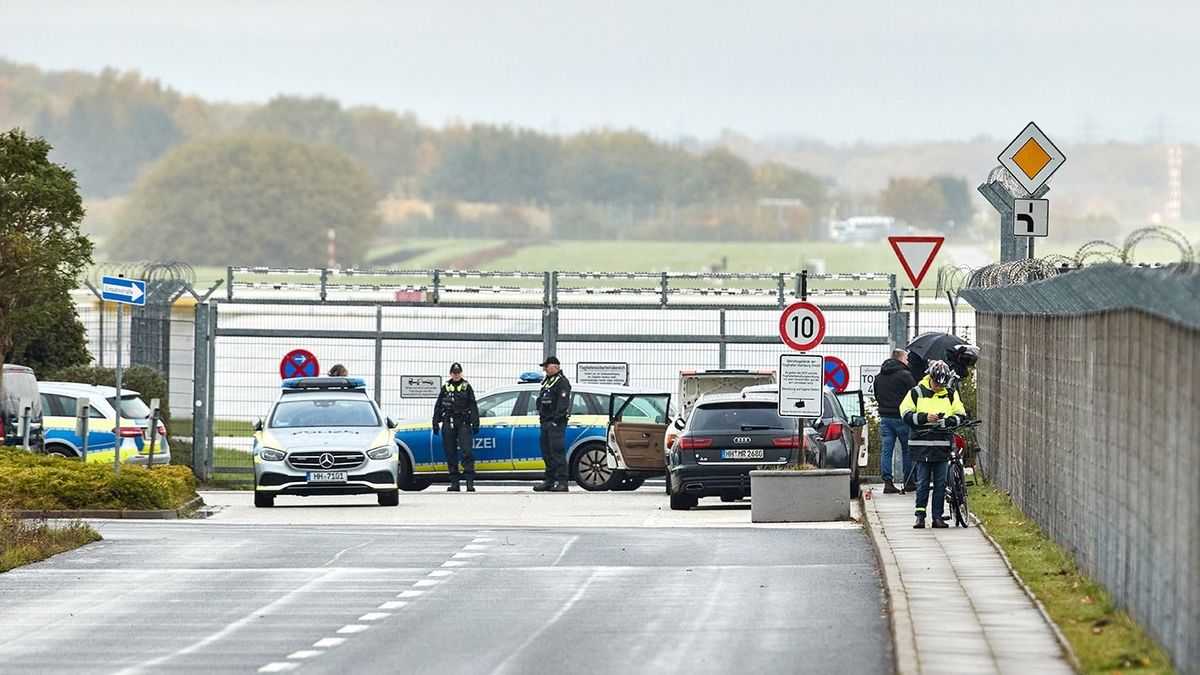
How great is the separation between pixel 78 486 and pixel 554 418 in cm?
720

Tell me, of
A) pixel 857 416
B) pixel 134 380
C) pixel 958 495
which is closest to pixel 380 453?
pixel 857 416

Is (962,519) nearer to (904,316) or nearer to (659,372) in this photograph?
(904,316)

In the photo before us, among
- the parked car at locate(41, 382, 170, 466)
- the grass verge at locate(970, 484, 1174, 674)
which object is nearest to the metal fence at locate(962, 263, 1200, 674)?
the grass verge at locate(970, 484, 1174, 674)

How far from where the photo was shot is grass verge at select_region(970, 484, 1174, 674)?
39.8 ft

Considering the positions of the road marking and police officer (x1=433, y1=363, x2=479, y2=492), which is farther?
police officer (x1=433, y1=363, x2=479, y2=492)

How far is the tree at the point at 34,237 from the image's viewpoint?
2869 centimetres

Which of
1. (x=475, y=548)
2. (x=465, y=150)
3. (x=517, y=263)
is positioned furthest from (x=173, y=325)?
(x=465, y=150)

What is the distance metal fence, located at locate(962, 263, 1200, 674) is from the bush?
16.4 metres

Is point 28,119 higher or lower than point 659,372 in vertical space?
higher

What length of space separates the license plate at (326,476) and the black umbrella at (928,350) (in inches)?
266

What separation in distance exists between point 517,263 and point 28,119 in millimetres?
61034

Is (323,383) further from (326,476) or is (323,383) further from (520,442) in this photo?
(520,442)

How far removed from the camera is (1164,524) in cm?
1219

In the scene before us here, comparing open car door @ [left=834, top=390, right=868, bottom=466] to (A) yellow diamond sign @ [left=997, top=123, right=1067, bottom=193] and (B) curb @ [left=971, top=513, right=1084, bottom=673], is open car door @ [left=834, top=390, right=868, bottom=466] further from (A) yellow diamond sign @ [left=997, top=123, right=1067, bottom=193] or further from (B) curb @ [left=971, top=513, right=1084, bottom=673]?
(B) curb @ [left=971, top=513, right=1084, bottom=673]
